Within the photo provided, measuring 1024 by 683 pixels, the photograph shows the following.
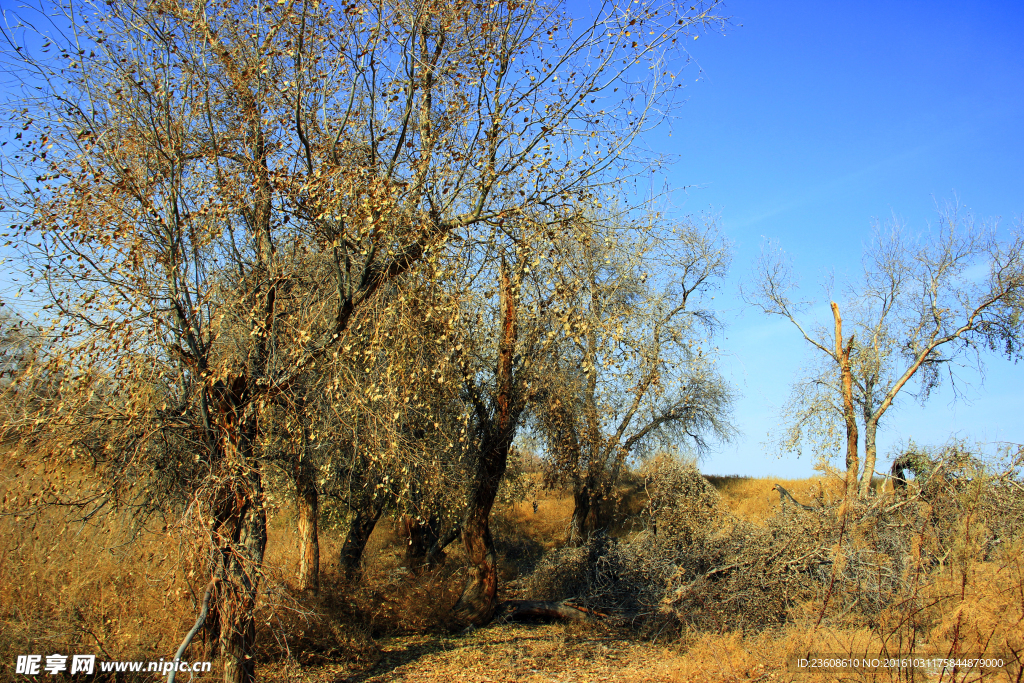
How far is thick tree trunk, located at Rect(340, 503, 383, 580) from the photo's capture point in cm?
1273

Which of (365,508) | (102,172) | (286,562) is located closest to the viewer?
(102,172)

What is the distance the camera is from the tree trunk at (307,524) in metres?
8.41

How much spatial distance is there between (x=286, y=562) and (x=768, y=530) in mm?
8736

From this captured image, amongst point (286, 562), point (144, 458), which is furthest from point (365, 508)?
point (144, 458)

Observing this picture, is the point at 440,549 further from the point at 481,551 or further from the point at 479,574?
the point at 481,551

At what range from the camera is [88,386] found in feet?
18.1

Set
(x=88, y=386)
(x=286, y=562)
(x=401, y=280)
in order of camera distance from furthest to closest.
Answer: (x=286, y=562) < (x=401, y=280) < (x=88, y=386)

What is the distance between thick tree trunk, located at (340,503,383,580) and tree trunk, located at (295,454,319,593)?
3.38 ft

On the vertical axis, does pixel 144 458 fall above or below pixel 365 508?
above

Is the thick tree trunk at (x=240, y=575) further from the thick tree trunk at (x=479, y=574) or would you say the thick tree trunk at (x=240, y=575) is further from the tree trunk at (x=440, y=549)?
the tree trunk at (x=440, y=549)

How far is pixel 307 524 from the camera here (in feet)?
39.4

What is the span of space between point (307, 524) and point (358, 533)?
1.42 metres

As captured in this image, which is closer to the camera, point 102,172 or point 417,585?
point 102,172

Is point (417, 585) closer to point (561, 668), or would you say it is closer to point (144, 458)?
point (561, 668)
